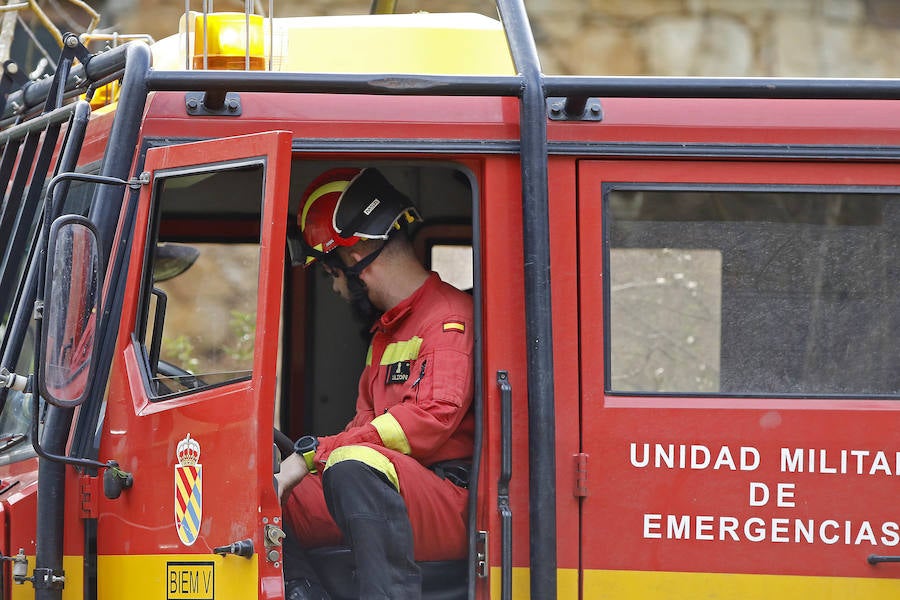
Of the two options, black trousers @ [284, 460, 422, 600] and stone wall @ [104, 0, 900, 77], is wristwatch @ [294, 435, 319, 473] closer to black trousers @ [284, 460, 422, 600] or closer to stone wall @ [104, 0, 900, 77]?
black trousers @ [284, 460, 422, 600]

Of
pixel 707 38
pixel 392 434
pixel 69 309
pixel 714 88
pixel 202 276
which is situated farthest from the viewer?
pixel 707 38

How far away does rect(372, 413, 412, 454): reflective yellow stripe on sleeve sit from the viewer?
131 inches

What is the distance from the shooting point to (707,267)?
3367 millimetres

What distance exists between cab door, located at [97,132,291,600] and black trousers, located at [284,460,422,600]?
10.7 inches

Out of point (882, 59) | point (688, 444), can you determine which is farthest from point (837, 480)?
point (882, 59)

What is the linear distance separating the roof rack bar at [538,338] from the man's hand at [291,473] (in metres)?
0.63

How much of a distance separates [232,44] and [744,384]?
160cm

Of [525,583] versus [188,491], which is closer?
[188,491]

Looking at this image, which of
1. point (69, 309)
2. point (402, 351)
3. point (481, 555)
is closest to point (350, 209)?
point (402, 351)

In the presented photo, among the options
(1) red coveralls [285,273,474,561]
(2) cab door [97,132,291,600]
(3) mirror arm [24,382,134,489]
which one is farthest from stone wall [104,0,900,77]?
(3) mirror arm [24,382,134,489]

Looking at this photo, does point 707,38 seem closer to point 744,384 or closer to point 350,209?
point 350,209

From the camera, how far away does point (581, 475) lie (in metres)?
3.22

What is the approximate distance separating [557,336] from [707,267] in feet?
1.48

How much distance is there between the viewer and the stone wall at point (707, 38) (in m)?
9.47
